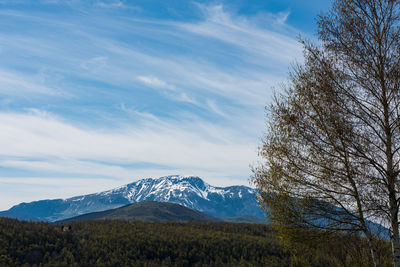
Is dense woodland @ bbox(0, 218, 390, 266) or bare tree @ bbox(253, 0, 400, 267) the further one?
dense woodland @ bbox(0, 218, 390, 266)

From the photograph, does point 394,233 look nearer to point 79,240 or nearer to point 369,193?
point 369,193

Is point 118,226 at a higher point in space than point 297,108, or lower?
lower

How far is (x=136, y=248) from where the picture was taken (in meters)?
26.8

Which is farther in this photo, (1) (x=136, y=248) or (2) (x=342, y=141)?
(1) (x=136, y=248)

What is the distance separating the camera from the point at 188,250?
27953mm

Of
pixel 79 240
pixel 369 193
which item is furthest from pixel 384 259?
pixel 79 240

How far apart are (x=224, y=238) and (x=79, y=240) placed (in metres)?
12.4

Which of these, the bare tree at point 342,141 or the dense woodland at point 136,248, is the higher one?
the bare tree at point 342,141

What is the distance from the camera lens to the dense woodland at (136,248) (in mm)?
23266

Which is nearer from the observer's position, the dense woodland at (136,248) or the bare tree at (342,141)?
the bare tree at (342,141)

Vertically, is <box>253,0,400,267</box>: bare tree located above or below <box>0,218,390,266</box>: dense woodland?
above

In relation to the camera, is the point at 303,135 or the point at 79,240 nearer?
the point at 303,135

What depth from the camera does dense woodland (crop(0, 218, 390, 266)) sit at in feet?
76.3

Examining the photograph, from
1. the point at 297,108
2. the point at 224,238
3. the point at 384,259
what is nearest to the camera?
the point at 297,108
